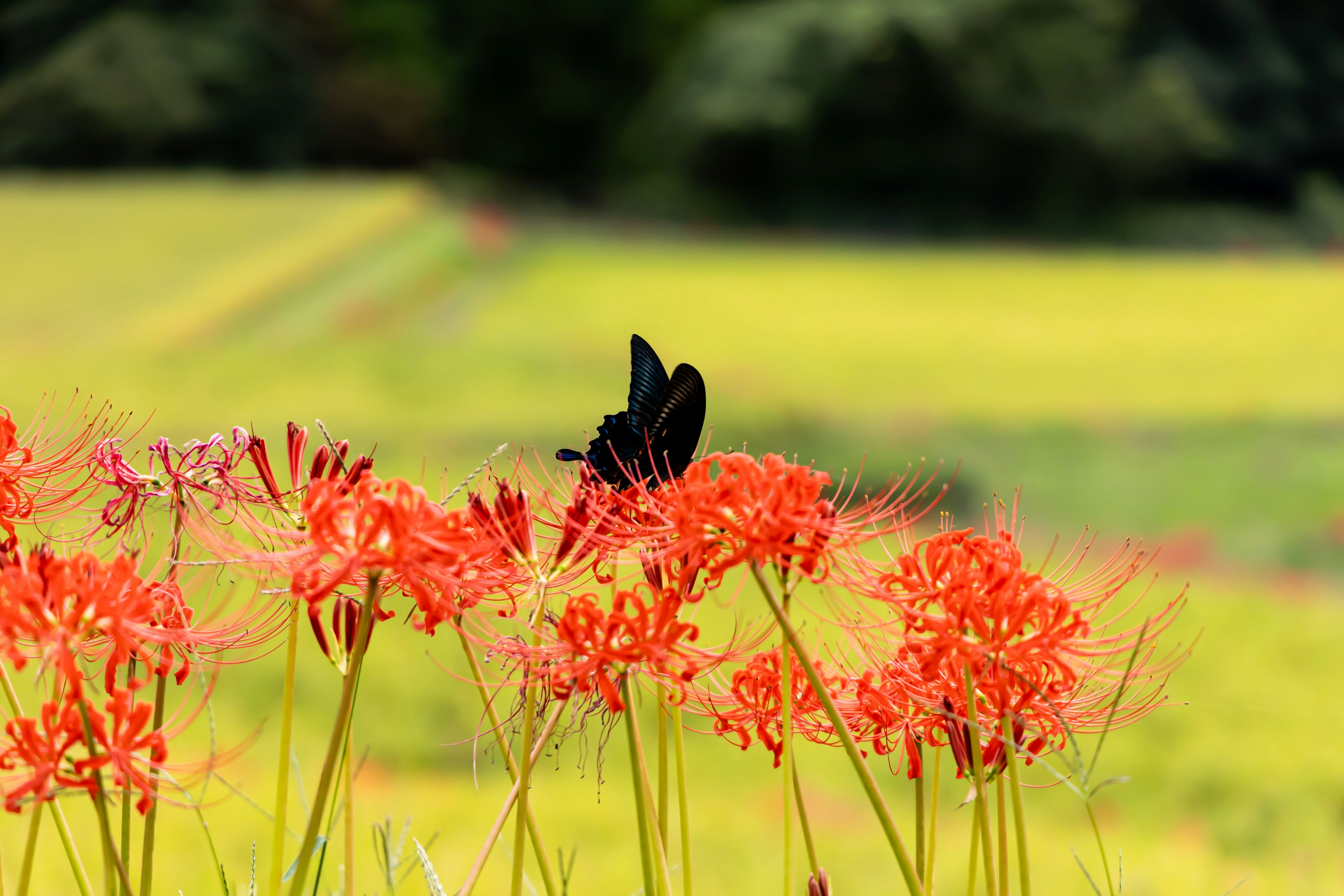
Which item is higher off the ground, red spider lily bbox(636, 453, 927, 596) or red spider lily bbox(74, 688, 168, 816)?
red spider lily bbox(636, 453, 927, 596)

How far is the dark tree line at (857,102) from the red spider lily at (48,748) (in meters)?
14.8

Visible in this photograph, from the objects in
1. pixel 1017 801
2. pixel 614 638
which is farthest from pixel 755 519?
pixel 1017 801

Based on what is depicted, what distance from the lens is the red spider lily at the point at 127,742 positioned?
1.80ft

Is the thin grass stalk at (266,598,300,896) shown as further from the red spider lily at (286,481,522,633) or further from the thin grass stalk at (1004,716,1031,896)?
the thin grass stalk at (1004,716,1031,896)

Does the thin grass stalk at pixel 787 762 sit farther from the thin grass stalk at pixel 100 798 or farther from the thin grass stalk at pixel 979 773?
the thin grass stalk at pixel 100 798

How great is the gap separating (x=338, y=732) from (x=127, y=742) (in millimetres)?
107

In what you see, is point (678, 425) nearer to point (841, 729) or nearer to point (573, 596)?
point (573, 596)

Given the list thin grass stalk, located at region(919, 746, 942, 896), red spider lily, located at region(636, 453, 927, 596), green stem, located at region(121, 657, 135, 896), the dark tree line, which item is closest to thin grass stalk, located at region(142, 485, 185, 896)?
green stem, located at region(121, 657, 135, 896)

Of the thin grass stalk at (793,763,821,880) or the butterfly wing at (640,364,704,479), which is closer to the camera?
the thin grass stalk at (793,763,821,880)

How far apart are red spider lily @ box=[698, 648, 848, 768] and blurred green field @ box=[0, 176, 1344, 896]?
0.09 meters

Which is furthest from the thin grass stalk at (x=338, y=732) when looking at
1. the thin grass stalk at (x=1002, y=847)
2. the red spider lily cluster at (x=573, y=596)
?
the thin grass stalk at (x=1002, y=847)

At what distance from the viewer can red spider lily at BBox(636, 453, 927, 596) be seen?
1.91 feet

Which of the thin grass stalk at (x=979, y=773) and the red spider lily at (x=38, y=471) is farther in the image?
the red spider lily at (x=38, y=471)

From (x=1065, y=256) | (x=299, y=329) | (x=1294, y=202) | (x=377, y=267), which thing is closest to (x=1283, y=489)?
(x=299, y=329)
